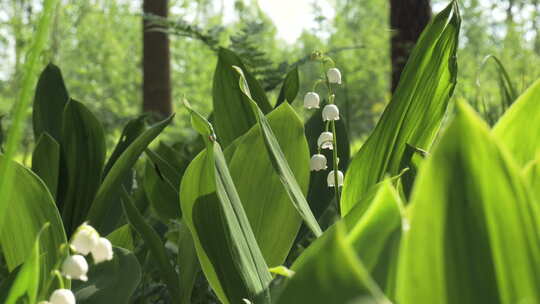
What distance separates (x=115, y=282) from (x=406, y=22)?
266 centimetres

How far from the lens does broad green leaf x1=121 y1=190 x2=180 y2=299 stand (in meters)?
0.85

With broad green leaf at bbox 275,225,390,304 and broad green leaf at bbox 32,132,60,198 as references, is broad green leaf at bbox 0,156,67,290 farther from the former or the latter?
broad green leaf at bbox 275,225,390,304

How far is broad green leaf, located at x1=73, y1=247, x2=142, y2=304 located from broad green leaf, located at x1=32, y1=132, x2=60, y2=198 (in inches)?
15.4

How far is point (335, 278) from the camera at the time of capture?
1.26 feet

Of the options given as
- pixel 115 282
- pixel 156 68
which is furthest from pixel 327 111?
pixel 156 68

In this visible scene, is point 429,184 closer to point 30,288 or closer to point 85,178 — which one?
point 30,288

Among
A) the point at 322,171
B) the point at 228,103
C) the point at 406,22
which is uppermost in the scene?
the point at 406,22

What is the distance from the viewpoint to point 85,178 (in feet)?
3.61

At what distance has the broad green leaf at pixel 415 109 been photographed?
81 cm

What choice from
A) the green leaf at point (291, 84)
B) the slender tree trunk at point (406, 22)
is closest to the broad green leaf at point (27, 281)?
the green leaf at point (291, 84)

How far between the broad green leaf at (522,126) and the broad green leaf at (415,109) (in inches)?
4.7

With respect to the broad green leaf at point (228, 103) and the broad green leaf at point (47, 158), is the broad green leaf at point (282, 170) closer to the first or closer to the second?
the broad green leaf at point (228, 103)

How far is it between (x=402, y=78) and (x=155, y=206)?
1.90ft

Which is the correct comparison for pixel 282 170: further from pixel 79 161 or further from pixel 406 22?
pixel 406 22
